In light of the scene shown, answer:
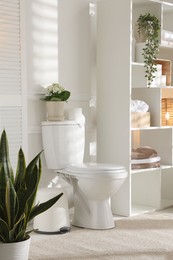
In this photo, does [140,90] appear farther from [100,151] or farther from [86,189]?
[86,189]

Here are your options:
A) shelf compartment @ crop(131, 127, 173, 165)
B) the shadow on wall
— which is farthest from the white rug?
the shadow on wall

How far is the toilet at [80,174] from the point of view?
3.50m

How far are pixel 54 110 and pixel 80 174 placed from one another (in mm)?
527

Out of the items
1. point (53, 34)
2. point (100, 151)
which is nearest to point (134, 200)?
point (100, 151)

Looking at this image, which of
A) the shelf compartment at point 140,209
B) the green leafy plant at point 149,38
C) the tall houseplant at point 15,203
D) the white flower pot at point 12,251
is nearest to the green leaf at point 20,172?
the tall houseplant at point 15,203

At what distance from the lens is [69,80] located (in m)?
4.00

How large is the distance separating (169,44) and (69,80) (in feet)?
3.26

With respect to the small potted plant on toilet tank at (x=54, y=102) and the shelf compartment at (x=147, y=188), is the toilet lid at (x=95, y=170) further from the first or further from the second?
the shelf compartment at (x=147, y=188)

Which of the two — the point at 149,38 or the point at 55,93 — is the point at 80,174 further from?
the point at 149,38

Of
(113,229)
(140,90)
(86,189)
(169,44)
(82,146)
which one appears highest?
(169,44)

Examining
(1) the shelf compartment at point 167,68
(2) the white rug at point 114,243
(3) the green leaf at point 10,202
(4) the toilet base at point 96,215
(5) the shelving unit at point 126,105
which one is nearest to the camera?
(3) the green leaf at point 10,202

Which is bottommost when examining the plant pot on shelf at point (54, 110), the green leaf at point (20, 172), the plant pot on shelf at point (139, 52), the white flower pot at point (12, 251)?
the white flower pot at point (12, 251)

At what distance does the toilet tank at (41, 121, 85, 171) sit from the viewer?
3.62m

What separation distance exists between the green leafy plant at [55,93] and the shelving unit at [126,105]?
1.59 feet
